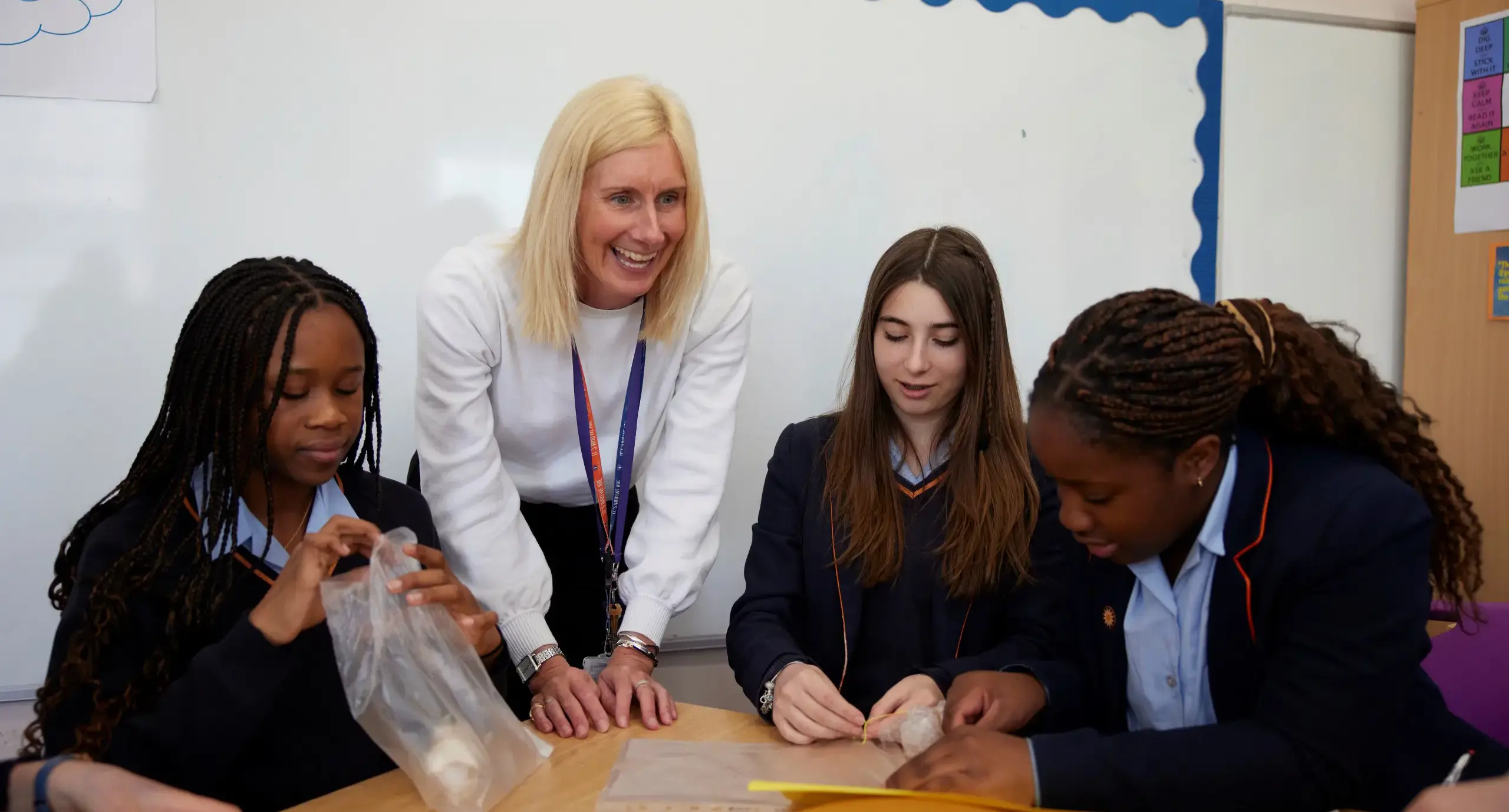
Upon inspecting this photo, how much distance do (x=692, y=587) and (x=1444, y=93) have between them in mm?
2420

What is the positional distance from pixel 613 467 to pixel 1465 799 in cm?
136

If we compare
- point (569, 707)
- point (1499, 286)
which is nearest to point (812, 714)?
point (569, 707)

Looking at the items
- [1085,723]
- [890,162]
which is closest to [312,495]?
[1085,723]

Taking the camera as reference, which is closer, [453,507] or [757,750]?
[757,750]

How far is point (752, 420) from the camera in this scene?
8.05 ft

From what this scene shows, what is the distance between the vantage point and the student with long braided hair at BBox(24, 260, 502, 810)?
3.81 feet

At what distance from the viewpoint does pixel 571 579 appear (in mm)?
2045

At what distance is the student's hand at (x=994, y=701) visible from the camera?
1350 millimetres

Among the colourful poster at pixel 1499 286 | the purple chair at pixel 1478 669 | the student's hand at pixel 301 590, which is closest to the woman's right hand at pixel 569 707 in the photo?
the student's hand at pixel 301 590

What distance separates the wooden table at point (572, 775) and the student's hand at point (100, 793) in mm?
136

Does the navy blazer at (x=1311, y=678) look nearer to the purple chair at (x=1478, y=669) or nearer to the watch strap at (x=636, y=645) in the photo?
the purple chair at (x=1478, y=669)

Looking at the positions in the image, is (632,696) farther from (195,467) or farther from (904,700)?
(195,467)

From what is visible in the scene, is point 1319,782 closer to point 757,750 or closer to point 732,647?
point 757,750

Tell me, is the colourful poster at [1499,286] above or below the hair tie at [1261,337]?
above
